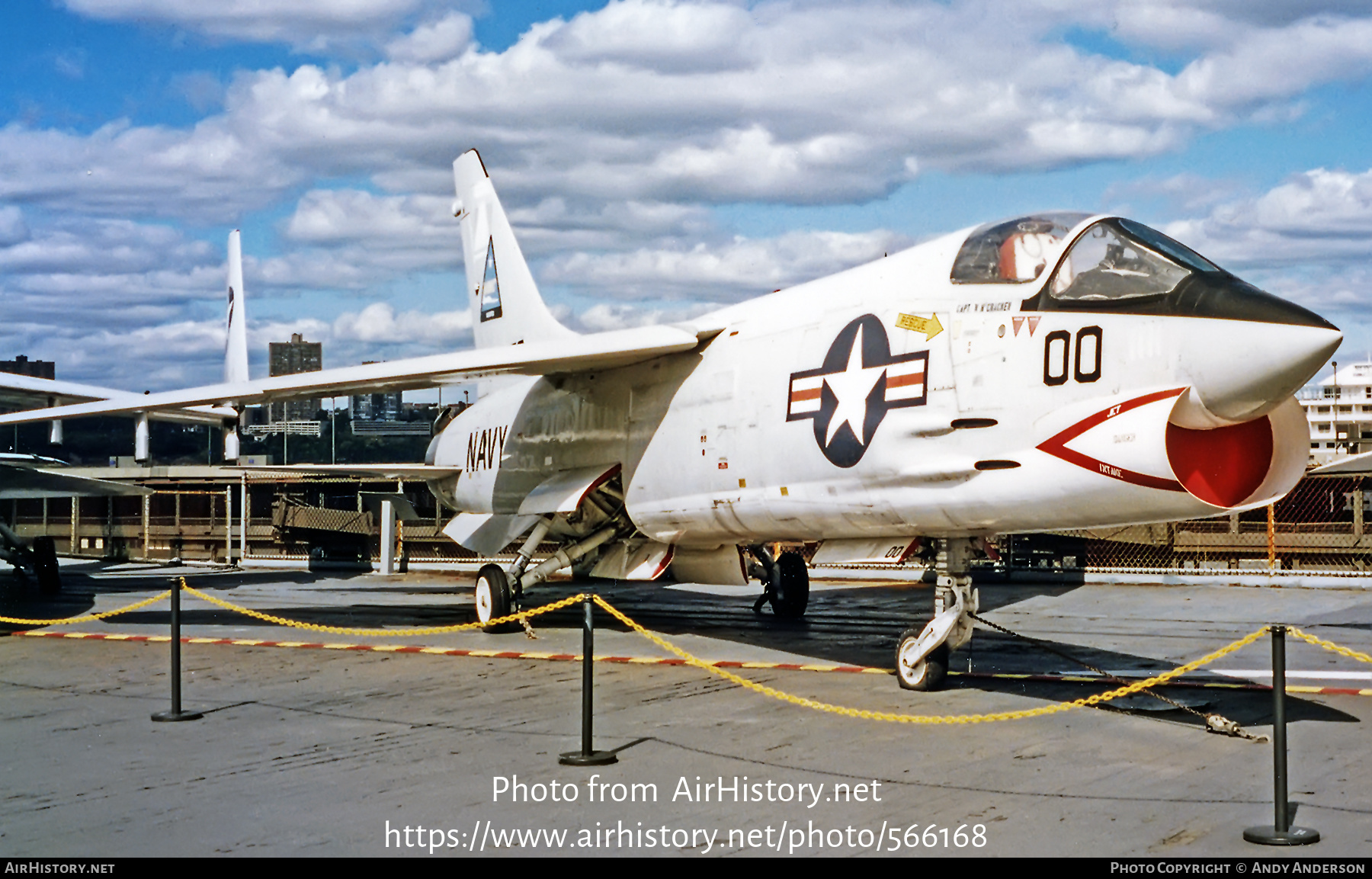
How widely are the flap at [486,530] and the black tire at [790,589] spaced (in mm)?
3277

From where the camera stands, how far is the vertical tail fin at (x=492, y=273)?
672 inches

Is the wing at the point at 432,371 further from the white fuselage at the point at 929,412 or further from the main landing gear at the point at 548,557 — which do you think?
the main landing gear at the point at 548,557

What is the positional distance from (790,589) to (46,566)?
40.0 ft

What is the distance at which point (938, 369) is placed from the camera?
948 centimetres

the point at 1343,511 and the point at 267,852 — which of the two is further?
the point at 1343,511

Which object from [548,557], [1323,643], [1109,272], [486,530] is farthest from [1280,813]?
[486,530]

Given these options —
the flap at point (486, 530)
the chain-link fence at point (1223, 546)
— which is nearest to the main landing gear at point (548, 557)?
the flap at point (486, 530)

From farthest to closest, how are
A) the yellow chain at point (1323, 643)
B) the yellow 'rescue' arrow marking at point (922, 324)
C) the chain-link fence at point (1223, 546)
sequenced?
the chain-link fence at point (1223, 546) < the yellow 'rescue' arrow marking at point (922, 324) < the yellow chain at point (1323, 643)

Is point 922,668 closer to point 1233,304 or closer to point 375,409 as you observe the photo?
point 1233,304

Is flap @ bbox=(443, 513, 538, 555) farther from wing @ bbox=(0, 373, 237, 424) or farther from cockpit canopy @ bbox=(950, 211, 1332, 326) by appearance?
cockpit canopy @ bbox=(950, 211, 1332, 326)

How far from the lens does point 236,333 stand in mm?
22797
